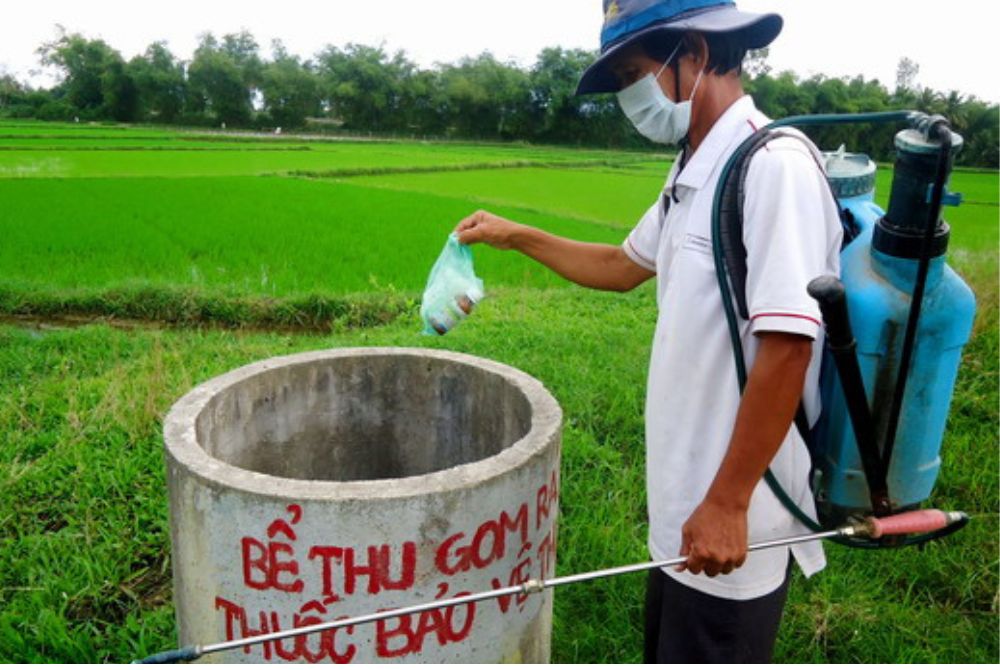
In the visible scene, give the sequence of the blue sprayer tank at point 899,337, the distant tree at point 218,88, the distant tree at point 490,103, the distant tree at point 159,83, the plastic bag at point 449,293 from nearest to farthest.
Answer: the blue sprayer tank at point 899,337 → the plastic bag at point 449,293 → the distant tree at point 159,83 → the distant tree at point 218,88 → the distant tree at point 490,103

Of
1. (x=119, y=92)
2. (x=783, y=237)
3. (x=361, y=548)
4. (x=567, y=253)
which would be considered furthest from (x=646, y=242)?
(x=119, y=92)

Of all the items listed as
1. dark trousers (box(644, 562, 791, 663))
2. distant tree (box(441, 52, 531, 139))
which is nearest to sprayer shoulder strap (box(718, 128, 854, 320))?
dark trousers (box(644, 562, 791, 663))

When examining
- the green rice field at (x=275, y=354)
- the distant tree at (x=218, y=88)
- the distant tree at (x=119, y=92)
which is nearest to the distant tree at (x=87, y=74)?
the distant tree at (x=119, y=92)

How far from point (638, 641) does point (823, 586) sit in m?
0.74

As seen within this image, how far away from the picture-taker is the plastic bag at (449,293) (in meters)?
A: 2.07

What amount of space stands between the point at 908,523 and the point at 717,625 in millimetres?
397

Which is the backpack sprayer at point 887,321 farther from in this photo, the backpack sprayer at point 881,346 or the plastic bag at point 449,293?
the plastic bag at point 449,293

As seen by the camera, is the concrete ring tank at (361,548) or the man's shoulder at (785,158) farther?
the concrete ring tank at (361,548)

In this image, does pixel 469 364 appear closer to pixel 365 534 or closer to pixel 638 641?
pixel 365 534

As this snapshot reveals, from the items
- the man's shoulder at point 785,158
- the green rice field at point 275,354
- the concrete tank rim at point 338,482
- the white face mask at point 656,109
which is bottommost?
the green rice field at point 275,354

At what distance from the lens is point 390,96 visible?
106 feet

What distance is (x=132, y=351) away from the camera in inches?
197

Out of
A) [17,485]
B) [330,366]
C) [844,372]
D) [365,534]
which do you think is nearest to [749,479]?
[844,372]

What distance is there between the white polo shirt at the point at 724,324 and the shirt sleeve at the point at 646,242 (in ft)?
0.74
